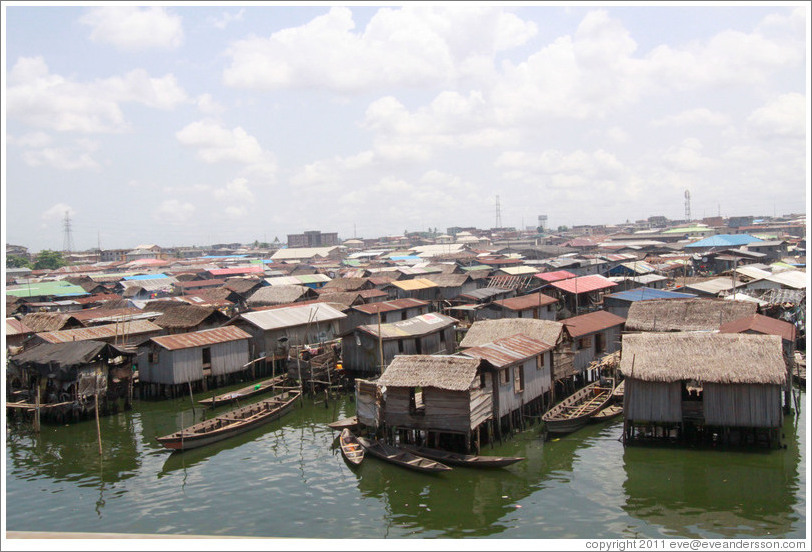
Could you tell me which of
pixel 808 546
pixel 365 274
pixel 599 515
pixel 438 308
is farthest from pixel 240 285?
pixel 808 546

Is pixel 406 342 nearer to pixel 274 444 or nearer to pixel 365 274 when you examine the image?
pixel 274 444

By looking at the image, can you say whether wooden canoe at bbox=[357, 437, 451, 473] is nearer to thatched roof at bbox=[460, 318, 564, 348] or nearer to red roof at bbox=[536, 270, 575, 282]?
thatched roof at bbox=[460, 318, 564, 348]

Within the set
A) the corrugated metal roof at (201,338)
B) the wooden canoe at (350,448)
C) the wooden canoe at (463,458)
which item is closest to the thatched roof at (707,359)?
the wooden canoe at (463,458)

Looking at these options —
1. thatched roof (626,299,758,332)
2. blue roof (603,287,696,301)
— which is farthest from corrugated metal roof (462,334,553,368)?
blue roof (603,287,696,301)

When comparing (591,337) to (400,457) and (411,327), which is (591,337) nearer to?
(411,327)

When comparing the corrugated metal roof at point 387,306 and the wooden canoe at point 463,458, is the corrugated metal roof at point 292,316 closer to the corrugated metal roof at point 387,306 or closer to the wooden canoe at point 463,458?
the corrugated metal roof at point 387,306

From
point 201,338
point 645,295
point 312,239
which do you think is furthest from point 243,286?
point 312,239
